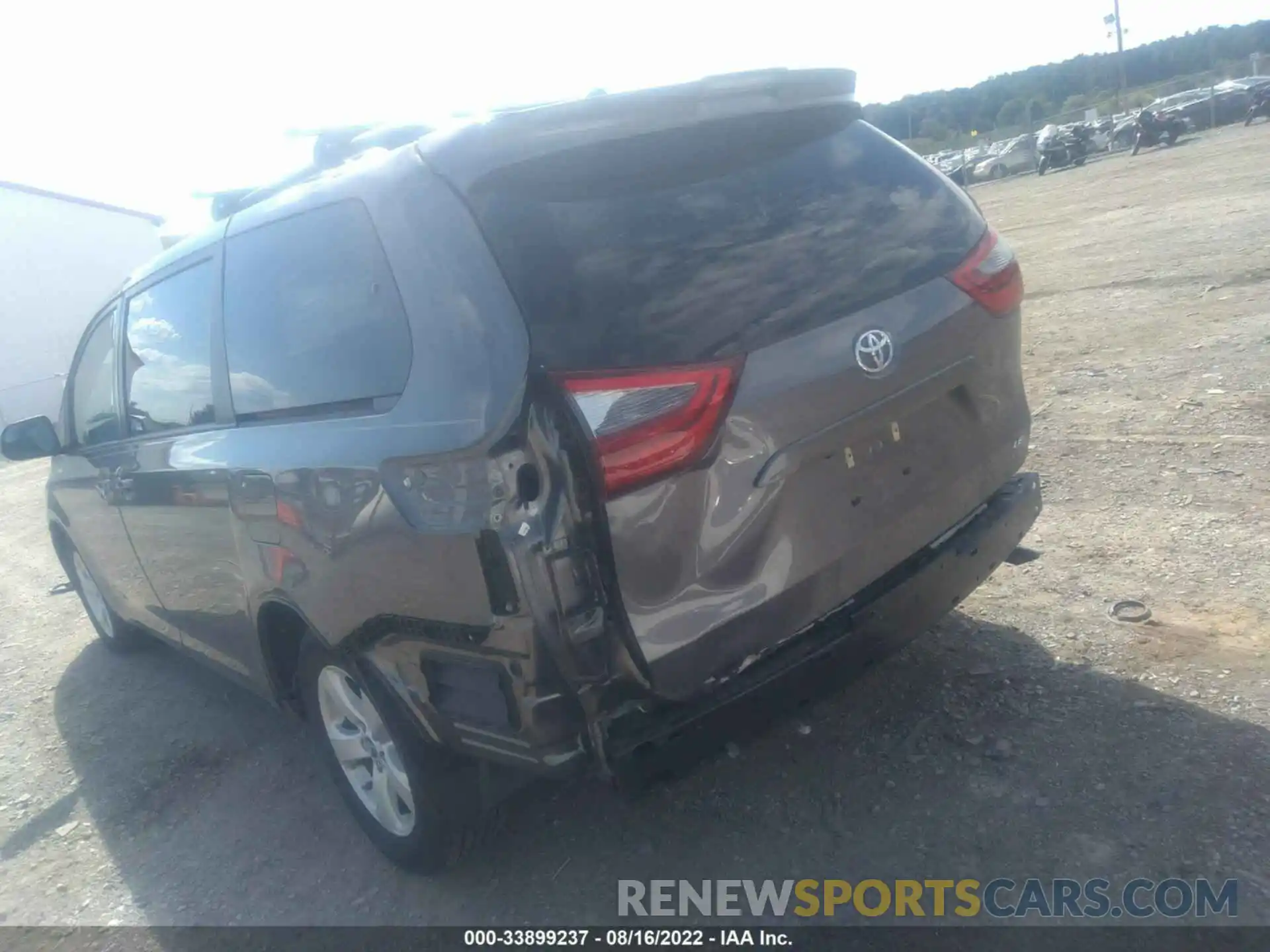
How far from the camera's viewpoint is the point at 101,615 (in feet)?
20.1

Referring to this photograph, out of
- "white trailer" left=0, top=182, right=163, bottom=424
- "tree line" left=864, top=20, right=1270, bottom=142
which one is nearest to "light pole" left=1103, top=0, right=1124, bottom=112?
"tree line" left=864, top=20, right=1270, bottom=142

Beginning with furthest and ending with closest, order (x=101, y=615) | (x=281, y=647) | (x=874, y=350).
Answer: (x=101, y=615) < (x=281, y=647) < (x=874, y=350)

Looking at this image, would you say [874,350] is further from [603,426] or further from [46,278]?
[46,278]

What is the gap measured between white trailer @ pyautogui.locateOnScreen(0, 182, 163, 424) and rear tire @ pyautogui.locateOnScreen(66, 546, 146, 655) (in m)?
25.8

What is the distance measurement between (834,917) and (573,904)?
754 millimetres

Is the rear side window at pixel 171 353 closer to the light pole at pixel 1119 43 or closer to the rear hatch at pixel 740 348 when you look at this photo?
the rear hatch at pixel 740 348

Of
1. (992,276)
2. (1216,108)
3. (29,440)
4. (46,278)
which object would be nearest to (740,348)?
(992,276)

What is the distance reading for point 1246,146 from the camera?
22.9m

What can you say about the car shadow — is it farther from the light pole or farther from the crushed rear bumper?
the light pole

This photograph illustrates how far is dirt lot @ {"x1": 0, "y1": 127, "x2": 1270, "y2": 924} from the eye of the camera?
3.05m

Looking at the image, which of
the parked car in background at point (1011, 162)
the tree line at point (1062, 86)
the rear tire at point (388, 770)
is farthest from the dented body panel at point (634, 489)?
the tree line at point (1062, 86)

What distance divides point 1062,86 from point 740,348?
250ft

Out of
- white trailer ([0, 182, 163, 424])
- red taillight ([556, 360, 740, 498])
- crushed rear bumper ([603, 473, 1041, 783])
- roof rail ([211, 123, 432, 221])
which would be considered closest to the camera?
red taillight ([556, 360, 740, 498])

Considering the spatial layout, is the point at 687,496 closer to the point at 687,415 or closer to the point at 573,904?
the point at 687,415
